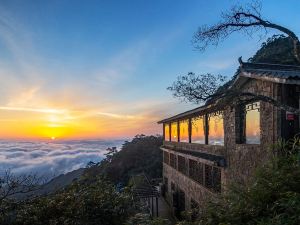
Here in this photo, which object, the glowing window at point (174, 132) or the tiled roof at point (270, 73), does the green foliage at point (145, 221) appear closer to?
the tiled roof at point (270, 73)

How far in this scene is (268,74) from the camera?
10.3 meters

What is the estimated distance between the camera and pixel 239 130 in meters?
13.3

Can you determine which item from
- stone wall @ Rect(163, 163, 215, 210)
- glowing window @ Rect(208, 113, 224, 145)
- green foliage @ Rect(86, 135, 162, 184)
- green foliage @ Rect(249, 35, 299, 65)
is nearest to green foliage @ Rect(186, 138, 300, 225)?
glowing window @ Rect(208, 113, 224, 145)

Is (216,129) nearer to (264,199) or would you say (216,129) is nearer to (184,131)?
(184,131)

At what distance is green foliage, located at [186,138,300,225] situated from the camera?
24.5 feet

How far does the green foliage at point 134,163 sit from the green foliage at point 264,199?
35068mm

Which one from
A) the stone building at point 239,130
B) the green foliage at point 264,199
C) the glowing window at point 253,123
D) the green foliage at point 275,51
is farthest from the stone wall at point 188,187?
the green foliage at point 275,51

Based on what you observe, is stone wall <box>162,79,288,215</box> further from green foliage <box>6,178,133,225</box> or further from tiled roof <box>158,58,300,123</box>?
green foliage <box>6,178,133,225</box>

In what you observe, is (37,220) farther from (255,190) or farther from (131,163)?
(131,163)

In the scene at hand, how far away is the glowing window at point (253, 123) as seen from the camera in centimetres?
1187

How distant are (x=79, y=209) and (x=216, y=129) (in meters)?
6.93

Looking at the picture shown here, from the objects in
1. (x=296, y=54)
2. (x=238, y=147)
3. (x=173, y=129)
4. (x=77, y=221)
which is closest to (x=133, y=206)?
(x=77, y=221)

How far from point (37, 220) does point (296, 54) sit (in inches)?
376

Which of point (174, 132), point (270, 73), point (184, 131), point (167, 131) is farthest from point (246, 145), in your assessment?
point (167, 131)
